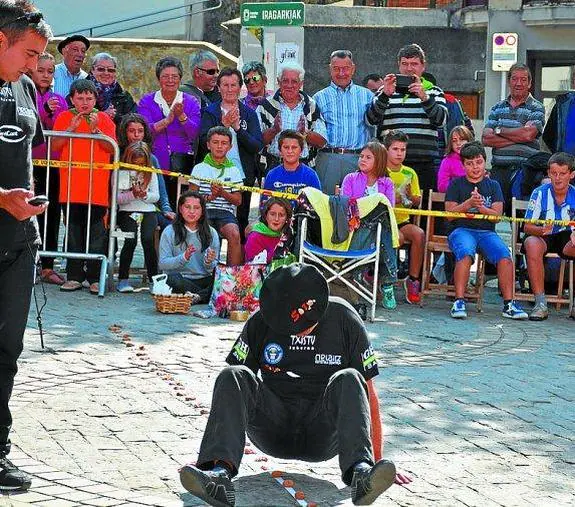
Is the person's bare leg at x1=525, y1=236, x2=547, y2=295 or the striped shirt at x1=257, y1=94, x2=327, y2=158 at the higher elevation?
the striped shirt at x1=257, y1=94, x2=327, y2=158

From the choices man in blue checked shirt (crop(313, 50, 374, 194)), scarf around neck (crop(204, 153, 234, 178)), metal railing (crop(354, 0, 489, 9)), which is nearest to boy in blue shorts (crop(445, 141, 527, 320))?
man in blue checked shirt (crop(313, 50, 374, 194))

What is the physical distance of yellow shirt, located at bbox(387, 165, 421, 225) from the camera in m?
12.9

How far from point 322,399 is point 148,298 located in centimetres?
626

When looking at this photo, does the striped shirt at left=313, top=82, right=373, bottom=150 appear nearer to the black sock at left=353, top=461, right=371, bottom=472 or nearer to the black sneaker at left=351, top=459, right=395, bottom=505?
the black sock at left=353, top=461, right=371, bottom=472

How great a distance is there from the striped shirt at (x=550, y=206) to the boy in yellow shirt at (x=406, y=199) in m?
1.07

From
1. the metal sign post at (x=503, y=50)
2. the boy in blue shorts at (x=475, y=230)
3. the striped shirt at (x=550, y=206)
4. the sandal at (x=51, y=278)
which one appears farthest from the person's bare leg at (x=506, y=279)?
the metal sign post at (x=503, y=50)

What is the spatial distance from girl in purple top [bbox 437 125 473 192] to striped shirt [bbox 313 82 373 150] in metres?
0.78

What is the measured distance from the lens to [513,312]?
12.1 meters

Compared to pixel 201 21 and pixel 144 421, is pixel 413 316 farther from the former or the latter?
pixel 201 21

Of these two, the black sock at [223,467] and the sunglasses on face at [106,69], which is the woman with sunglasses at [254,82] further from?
the black sock at [223,467]

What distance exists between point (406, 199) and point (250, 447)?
6.29m

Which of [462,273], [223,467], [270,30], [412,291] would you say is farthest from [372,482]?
[270,30]

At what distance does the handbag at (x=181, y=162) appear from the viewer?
13141mm

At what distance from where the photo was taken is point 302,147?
501 inches
